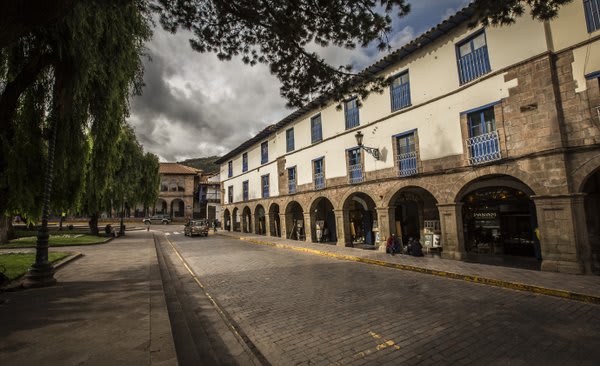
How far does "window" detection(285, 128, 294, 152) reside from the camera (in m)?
21.1

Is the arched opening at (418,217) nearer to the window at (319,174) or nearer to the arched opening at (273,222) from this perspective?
the window at (319,174)

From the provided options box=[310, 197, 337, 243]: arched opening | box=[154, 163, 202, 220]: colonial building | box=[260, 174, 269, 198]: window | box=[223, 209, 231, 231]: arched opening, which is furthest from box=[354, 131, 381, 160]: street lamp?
box=[154, 163, 202, 220]: colonial building

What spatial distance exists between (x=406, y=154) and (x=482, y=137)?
317 centimetres

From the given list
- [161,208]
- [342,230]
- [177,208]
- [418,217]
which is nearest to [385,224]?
[418,217]

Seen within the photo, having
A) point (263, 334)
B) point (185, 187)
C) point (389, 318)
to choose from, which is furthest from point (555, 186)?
point (185, 187)

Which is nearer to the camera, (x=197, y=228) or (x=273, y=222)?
(x=273, y=222)

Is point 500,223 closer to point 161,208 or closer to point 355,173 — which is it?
point 355,173

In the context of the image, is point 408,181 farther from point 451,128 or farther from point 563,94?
point 563,94

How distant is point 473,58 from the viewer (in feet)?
34.9

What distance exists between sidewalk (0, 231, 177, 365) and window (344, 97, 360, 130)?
12.3 meters

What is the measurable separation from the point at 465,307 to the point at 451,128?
768cm

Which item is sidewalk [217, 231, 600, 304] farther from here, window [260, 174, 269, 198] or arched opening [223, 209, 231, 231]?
arched opening [223, 209, 231, 231]

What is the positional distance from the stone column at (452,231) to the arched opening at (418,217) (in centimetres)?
131

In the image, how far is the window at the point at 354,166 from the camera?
15.0 meters
